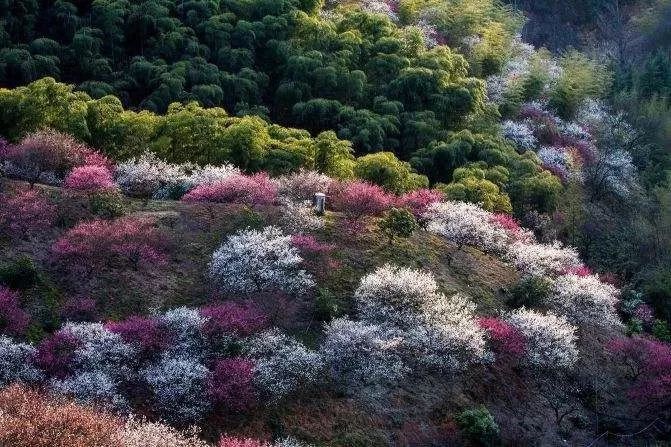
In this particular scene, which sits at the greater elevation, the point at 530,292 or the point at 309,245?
the point at 309,245

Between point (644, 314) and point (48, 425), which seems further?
point (644, 314)

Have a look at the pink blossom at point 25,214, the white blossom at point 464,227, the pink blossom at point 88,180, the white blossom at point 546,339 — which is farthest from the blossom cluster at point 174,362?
the white blossom at point 464,227

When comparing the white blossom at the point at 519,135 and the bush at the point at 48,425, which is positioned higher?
the bush at the point at 48,425

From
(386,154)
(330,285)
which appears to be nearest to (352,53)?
(386,154)

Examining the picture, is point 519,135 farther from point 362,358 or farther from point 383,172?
point 362,358

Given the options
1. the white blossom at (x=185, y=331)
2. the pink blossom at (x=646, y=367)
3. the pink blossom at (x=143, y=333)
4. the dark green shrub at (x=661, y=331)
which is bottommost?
the dark green shrub at (x=661, y=331)

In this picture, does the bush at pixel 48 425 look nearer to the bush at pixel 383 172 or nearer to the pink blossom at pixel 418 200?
the pink blossom at pixel 418 200

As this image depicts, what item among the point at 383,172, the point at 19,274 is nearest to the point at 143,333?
the point at 19,274
